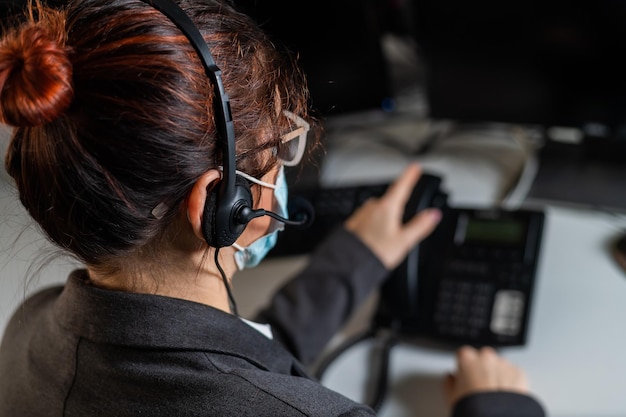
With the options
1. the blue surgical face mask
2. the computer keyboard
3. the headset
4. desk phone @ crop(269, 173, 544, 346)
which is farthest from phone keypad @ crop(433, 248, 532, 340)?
the headset

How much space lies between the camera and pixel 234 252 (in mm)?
717

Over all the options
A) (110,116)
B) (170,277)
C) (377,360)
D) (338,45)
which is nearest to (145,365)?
(170,277)

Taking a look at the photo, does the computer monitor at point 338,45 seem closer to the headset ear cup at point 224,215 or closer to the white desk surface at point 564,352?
the white desk surface at point 564,352

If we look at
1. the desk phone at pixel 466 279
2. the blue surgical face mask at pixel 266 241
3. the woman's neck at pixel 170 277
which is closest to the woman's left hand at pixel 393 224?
the desk phone at pixel 466 279

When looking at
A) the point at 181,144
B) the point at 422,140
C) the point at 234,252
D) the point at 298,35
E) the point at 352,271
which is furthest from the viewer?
the point at 422,140

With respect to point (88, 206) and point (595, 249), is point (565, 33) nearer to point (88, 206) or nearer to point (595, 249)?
point (595, 249)

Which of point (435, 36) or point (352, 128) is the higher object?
point (435, 36)

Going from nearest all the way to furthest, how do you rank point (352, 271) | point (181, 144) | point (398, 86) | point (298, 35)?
1. point (181, 144)
2. point (352, 271)
3. point (298, 35)
4. point (398, 86)

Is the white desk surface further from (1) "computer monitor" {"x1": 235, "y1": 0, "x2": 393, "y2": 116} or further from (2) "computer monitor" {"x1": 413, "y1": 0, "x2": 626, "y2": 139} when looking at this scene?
(1) "computer monitor" {"x1": 235, "y1": 0, "x2": 393, "y2": 116}

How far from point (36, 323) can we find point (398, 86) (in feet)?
3.05

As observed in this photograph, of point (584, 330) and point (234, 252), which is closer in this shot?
point (234, 252)

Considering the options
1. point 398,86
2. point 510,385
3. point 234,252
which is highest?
point 234,252

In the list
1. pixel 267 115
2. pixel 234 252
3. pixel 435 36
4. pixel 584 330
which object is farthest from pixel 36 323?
pixel 435 36

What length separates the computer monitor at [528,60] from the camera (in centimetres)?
105
